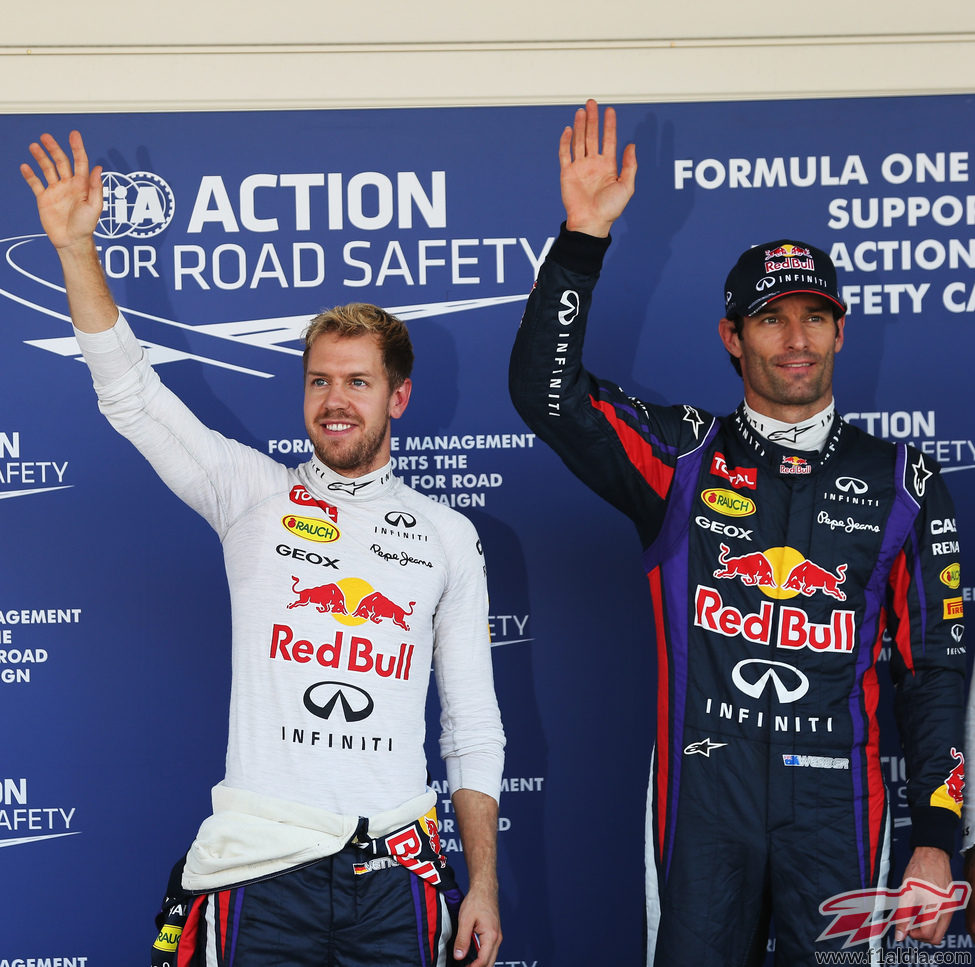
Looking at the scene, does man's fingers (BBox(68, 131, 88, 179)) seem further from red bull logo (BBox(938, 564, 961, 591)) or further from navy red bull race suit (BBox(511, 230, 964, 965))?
red bull logo (BBox(938, 564, 961, 591))

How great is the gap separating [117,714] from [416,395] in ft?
3.09

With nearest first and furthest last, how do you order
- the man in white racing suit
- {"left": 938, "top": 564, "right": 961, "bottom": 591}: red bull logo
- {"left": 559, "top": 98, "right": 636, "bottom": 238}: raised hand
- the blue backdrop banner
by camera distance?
the man in white racing suit < {"left": 559, "top": 98, "right": 636, "bottom": 238}: raised hand < {"left": 938, "top": 564, "right": 961, "bottom": 591}: red bull logo < the blue backdrop banner

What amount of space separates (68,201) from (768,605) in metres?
1.30

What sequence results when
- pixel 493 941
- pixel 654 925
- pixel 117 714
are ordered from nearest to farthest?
pixel 493 941 → pixel 654 925 → pixel 117 714

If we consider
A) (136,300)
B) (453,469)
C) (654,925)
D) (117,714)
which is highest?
(136,300)

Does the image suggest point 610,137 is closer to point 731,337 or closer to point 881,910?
point 731,337

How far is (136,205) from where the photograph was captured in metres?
2.28

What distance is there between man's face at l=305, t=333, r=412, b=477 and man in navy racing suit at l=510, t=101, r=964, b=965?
0.24 m

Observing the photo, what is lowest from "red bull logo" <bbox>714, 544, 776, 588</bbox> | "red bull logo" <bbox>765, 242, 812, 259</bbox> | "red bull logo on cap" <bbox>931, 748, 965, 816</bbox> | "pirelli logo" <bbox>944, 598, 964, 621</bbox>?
"red bull logo on cap" <bbox>931, 748, 965, 816</bbox>

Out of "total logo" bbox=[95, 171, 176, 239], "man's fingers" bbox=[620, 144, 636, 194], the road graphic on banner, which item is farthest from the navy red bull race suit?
"total logo" bbox=[95, 171, 176, 239]

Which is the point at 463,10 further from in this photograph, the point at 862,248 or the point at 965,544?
the point at 965,544

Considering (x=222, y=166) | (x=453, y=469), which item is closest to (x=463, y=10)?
(x=222, y=166)

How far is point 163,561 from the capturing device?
2277 mm

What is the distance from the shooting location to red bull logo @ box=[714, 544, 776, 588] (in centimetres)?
172
